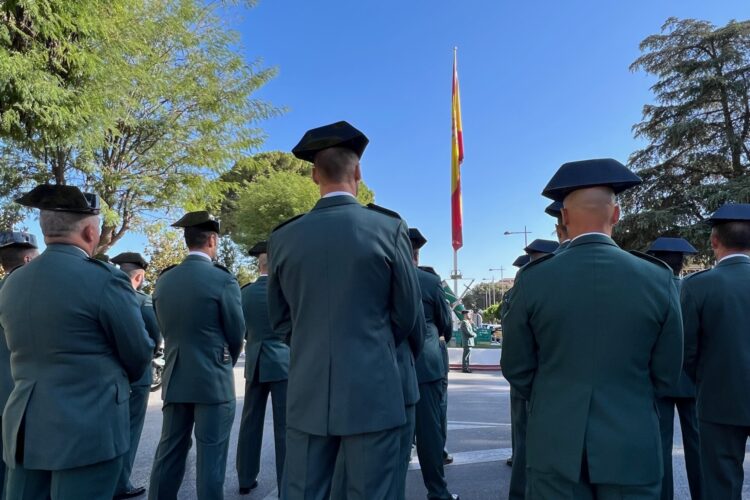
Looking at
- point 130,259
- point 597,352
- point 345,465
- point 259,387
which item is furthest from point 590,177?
point 130,259

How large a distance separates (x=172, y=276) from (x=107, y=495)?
153cm

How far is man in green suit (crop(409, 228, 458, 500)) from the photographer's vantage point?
12.9 feet

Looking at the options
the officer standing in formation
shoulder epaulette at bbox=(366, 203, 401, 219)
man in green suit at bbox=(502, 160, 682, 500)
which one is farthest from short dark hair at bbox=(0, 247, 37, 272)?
man in green suit at bbox=(502, 160, 682, 500)

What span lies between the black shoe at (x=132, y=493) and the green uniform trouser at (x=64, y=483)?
201 cm

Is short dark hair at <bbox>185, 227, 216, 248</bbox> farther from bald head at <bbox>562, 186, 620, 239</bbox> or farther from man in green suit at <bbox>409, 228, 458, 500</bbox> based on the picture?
bald head at <bbox>562, 186, 620, 239</bbox>

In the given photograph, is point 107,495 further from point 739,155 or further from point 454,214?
point 739,155

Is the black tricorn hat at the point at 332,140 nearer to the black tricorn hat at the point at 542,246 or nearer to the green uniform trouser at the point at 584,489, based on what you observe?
the green uniform trouser at the point at 584,489

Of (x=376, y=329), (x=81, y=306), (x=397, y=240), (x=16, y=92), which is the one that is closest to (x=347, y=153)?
(x=397, y=240)

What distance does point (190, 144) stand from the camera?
12180 mm

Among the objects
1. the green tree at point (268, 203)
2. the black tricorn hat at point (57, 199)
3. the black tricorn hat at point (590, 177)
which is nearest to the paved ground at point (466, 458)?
the black tricorn hat at point (57, 199)

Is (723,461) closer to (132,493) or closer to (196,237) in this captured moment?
(196,237)

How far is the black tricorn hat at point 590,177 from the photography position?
80.7 inches

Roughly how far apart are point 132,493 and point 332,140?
12.1 feet

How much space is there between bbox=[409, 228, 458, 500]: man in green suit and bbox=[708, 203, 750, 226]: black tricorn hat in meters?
1.95
